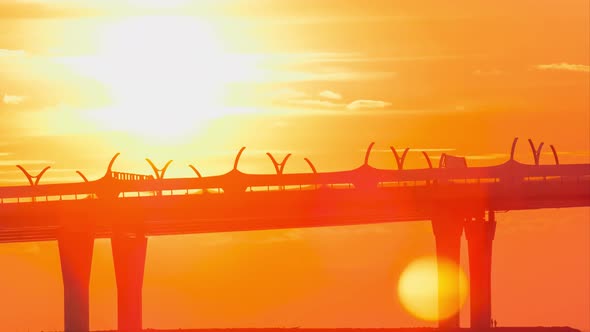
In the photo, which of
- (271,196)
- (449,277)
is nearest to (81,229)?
(271,196)

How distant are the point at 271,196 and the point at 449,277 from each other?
1926cm

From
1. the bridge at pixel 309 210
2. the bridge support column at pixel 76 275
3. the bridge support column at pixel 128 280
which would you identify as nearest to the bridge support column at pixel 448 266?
the bridge at pixel 309 210

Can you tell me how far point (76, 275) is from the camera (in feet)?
497

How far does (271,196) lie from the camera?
15225 centimetres

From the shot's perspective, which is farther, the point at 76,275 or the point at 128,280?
the point at 128,280

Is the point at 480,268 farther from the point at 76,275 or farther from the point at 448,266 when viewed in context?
the point at 76,275

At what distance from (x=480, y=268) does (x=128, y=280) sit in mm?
35154

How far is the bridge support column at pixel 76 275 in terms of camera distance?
151375mm

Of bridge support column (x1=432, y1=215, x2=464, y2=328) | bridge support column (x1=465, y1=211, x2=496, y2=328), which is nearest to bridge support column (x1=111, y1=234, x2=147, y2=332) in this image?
bridge support column (x1=432, y1=215, x2=464, y2=328)

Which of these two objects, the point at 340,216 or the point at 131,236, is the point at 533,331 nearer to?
the point at 340,216

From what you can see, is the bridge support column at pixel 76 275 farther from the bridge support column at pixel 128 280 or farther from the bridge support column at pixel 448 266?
the bridge support column at pixel 448 266

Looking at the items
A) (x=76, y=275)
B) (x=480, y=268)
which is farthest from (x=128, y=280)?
(x=480, y=268)

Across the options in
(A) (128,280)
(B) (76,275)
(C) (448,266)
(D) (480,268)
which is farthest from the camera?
(A) (128,280)

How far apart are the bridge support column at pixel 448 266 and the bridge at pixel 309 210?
0.14m
